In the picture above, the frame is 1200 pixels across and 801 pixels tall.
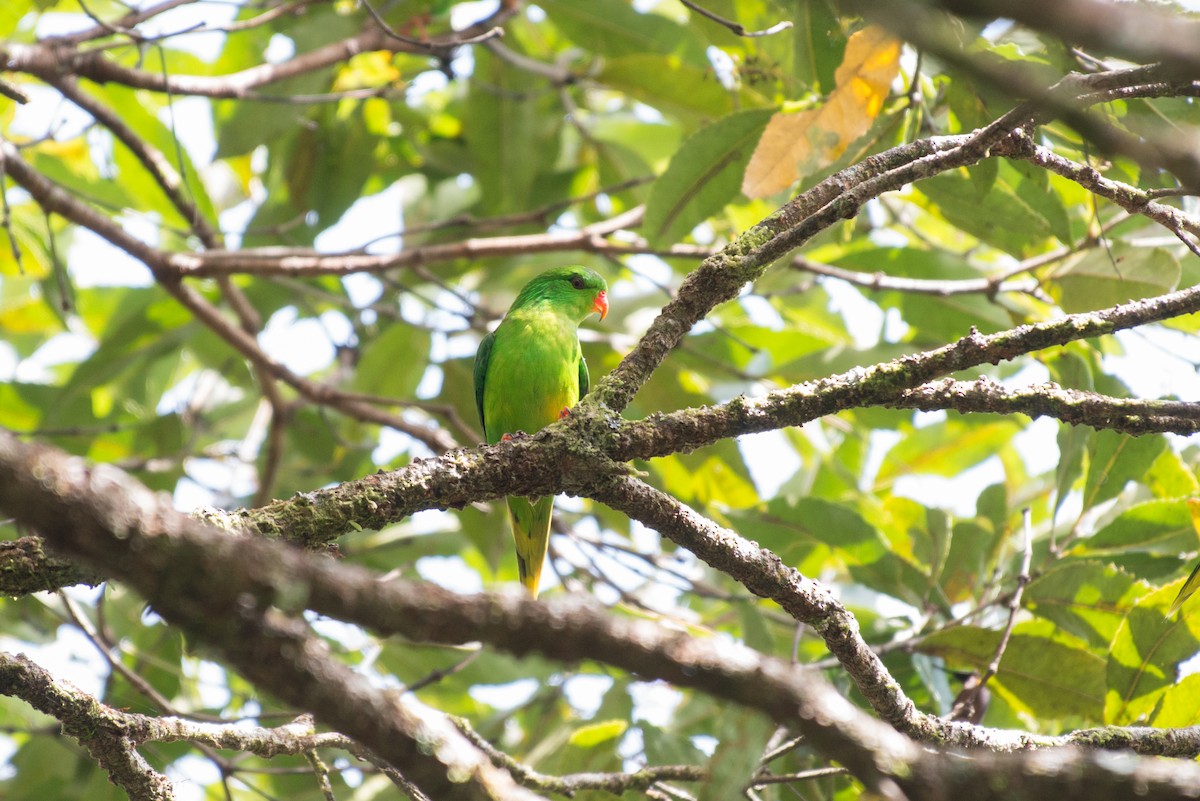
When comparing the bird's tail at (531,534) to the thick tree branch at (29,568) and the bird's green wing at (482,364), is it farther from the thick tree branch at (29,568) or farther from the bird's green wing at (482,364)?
the thick tree branch at (29,568)

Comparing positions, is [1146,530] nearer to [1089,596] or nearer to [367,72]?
[1089,596]

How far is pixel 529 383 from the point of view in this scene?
425cm

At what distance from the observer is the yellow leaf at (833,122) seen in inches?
124

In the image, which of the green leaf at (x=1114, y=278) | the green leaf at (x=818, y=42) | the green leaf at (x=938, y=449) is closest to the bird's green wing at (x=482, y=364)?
the green leaf at (x=818, y=42)

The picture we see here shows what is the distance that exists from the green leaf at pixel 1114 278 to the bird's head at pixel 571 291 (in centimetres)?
212

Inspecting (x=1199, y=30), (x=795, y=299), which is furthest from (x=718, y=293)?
(x=795, y=299)

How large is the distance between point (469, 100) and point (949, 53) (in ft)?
16.6

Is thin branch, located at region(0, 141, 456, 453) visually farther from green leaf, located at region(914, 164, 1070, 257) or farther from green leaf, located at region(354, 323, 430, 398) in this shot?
green leaf, located at region(914, 164, 1070, 257)

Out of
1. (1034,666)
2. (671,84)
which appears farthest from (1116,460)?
→ (671,84)

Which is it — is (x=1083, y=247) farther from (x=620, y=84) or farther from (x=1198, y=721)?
(x=620, y=84)

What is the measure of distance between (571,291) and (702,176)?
1.18 m

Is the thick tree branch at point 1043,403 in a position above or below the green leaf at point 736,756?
above

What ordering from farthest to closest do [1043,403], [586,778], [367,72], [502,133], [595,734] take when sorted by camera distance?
1. [367,72]
2. [502,133]
3. [595,734]
4. [586,778]
5. [1043,403]

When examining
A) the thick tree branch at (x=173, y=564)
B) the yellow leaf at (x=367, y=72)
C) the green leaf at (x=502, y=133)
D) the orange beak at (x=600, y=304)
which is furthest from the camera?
the yellow leaf at (x=367, y=72)
